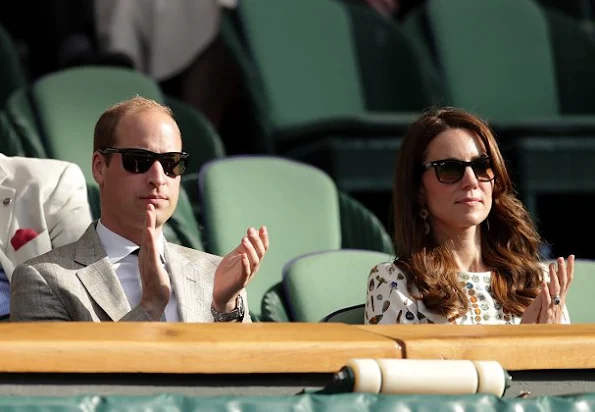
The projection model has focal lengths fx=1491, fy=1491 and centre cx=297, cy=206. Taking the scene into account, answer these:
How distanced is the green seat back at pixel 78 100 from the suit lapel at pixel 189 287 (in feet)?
5.64

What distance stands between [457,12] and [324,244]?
7.41 feet

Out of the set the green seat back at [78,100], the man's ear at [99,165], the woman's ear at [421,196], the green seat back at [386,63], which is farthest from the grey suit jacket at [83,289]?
the green seat back at [386,63]

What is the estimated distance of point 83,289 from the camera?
9.38 ft

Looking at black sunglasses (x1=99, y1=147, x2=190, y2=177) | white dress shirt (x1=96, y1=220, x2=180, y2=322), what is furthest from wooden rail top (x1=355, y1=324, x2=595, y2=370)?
black sunglasses (x1=99, y1=147, x2=190, y2=177)

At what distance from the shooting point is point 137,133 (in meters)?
3.00

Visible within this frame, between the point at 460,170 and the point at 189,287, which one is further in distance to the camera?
the point at 460,170

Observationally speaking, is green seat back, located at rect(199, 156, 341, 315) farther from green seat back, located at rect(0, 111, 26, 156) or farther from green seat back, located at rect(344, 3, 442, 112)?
green seat back, located at rect(344, 3, 442, 112)

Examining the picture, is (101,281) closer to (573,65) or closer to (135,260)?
(135,260)

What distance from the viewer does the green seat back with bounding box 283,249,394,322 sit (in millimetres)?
3680

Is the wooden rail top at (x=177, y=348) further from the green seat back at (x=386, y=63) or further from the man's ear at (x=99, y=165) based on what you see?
the green seat back at (x=386, y=63)

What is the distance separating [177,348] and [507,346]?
55cm

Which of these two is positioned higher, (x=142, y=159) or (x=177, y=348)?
(x=142, y=159)

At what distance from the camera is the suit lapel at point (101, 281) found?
2842 millimetres

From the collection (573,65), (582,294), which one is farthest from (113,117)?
(573,65)
